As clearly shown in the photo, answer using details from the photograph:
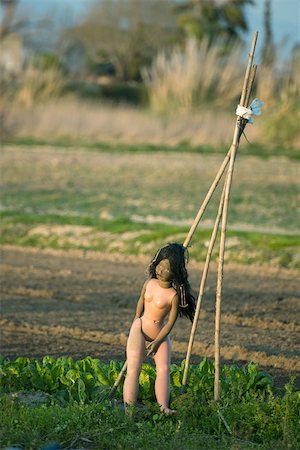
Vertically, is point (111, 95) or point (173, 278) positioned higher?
point (111, 95)

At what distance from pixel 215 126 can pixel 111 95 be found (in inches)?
417

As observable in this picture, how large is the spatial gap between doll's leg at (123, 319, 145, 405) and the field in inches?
10.4

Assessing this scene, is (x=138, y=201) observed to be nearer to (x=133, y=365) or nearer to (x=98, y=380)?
(x=98, y=380)

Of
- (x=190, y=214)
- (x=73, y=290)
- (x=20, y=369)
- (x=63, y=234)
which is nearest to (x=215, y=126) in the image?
(x=190, y=214)

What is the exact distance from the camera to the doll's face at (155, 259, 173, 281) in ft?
20.1

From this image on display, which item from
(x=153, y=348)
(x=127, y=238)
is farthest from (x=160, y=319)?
(x=127, y=238)

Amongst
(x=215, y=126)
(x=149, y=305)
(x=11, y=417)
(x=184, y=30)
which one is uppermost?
(x=184, y=30)

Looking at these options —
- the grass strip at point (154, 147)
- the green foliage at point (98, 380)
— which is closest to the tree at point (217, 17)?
the grass strip at point (154, 147)

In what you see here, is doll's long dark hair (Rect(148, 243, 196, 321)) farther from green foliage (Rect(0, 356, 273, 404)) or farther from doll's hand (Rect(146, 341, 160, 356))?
green foliage (Rect(0, 356, 273, 404))

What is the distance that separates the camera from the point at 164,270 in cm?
614

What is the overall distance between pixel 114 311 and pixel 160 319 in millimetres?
3556

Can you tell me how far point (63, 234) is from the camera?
47.4ft

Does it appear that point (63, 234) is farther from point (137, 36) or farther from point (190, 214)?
point (137, 36)

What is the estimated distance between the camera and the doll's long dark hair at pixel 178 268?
20.1 ft
